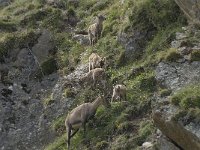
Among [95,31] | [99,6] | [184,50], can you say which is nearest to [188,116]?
[184,50]

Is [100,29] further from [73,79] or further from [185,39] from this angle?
[185,39]

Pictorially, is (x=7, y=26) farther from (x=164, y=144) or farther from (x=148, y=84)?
(x=164, y=144)

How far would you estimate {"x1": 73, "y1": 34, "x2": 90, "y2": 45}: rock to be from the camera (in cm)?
3678

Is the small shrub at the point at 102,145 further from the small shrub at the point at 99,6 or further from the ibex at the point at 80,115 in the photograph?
the small shrub at the point at 99,6

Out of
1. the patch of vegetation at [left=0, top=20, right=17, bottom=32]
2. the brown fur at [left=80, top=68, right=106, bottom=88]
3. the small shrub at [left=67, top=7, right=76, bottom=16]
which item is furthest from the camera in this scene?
the small shrub at [left=67, top=7, right=76, bottom=16]

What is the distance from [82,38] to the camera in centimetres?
3738

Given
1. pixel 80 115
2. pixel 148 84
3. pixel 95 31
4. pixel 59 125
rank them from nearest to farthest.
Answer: pixel 80 115, pixel 148 84, pixel 59 125, pixel 95 31

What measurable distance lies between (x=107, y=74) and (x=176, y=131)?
8910 millimetres

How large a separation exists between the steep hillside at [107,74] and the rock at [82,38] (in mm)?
93

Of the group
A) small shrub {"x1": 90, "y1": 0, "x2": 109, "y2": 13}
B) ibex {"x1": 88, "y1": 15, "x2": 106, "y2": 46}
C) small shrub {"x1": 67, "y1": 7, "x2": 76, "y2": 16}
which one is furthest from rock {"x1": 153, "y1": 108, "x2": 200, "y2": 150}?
small shrub {"x1": 67, "y1": 7, "x2": 76, "y2": 16}

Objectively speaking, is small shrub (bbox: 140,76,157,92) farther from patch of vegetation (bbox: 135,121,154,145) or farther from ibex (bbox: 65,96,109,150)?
patch of vegetation (bbox: 135,121,154,145)

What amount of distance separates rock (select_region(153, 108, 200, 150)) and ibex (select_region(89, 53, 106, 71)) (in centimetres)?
844

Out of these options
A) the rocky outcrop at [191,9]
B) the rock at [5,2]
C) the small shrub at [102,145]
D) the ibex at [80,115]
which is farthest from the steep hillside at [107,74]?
the rock at [5,2]

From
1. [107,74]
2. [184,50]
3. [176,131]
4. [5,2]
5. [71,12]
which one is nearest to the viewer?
[176,131]
